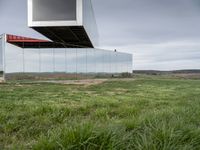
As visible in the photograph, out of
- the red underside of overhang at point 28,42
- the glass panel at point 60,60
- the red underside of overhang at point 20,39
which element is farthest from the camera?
the glass panel at point 60,60

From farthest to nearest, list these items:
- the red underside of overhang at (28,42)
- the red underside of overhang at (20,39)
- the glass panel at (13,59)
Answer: the red underside of overhang at (28,42) → the red underside of overhang at (20,39) → the glass panel at (13,59)

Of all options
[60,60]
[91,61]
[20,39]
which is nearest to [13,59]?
[20,39]

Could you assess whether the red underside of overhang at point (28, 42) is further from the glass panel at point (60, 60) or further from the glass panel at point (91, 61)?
the glass panel at point (91, 61)

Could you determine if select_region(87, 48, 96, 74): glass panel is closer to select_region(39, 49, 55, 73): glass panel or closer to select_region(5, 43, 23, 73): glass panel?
select_region(39, 49, 55, 73): glass panel

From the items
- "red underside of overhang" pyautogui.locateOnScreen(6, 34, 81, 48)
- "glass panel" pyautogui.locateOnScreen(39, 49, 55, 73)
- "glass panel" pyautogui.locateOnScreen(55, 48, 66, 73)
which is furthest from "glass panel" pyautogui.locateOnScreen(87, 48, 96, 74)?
"glass panel" pyautogui.locateOnScreen(39, 49, 55, 73)

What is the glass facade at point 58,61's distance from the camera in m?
22.4

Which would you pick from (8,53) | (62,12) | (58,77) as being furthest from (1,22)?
(62,12)

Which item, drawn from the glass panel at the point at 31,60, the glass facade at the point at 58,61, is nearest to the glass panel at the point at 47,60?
the glass facade at the point at 58,61

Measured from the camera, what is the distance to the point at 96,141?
2930mm

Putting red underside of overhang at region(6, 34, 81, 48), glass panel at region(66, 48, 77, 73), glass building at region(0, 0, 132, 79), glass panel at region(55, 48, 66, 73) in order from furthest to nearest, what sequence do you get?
glass panel at region(66, 48, 77, 73) → glass panel at region(55, 48, 66, 73) → red underside of overhang at region(6, 34, 81, 48) → glass building at region(0, 0, 132, 79)

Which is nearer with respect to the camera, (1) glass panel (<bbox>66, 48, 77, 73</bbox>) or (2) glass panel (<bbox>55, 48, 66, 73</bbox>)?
(2) glass panel (<bbox>55, 48, 66, 73</bbox>)

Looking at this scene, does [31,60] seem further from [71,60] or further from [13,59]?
[71,60]

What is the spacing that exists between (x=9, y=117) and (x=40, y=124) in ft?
2.28

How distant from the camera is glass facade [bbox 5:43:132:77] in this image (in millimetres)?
22381
